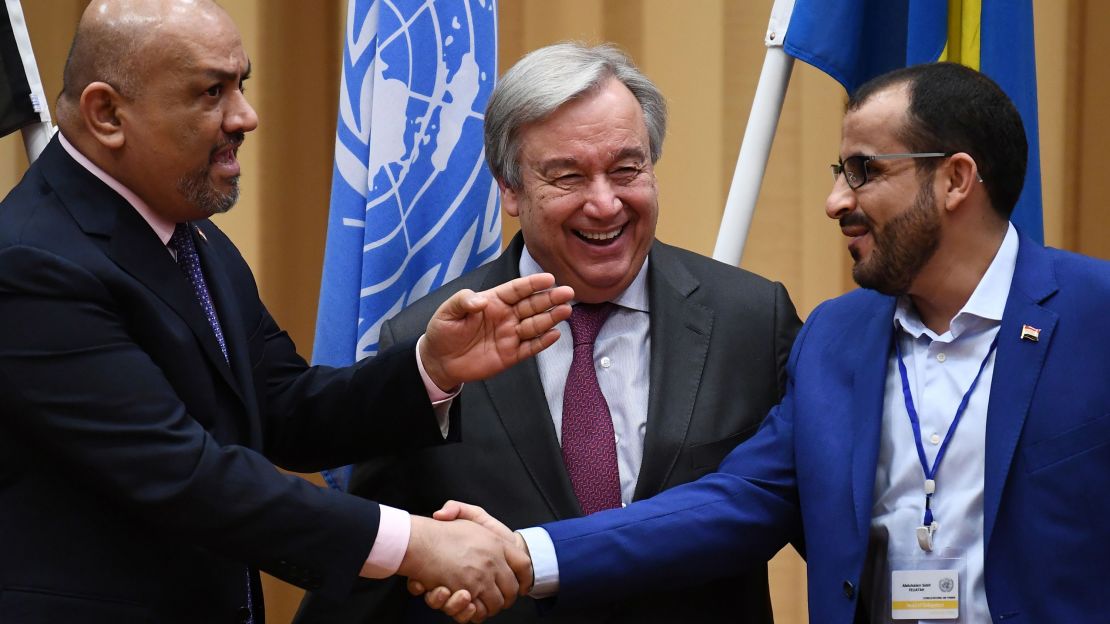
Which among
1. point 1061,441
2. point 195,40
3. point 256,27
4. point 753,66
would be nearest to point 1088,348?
point 1061,441

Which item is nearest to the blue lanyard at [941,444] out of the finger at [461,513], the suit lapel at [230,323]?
the finger at [461,513]

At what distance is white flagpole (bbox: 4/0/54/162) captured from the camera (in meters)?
2.52

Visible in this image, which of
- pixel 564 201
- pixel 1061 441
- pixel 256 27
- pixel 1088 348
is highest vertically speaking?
pixel 256 27

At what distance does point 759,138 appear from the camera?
8.84 feet

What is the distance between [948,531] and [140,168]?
1362mm

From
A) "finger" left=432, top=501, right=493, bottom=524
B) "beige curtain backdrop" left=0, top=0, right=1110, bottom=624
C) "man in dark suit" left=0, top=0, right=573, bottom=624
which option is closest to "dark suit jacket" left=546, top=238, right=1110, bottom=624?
"finger" left=432, top=501, right=493, bottom=524

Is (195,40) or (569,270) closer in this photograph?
(195,40)

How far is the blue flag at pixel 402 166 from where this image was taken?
9.34ft

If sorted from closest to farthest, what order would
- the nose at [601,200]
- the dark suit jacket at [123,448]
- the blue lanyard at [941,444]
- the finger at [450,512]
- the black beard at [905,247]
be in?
the dark suit jacket at [123,448] → the blue lanyard at [941,444] → the black beard at [905,247] → the finger at [450,512] → the nose at [601,200]

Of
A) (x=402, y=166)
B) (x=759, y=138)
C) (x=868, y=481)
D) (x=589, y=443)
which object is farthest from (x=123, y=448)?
(x=759, y=138)

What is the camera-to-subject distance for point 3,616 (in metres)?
1.95

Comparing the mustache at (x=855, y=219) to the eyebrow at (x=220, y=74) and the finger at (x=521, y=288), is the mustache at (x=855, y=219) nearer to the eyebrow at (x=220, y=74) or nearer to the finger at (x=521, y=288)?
the finger at (x=521, y=288)

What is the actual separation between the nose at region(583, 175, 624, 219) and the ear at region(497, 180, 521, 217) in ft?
0.52

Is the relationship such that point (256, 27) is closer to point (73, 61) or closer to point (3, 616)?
point (73, 61)
